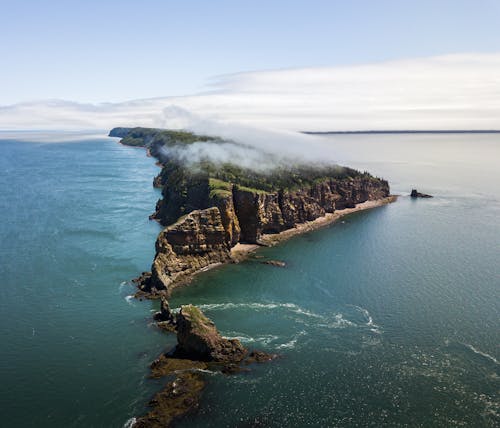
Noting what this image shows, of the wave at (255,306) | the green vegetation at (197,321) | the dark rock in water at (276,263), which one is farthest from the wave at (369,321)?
the green vegetation at (197,321)

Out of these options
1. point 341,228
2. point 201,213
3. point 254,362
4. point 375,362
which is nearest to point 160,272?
point 201,213

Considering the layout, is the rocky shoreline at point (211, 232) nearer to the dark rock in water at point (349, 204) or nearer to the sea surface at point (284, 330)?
the dark rock in water at point (349, 204)

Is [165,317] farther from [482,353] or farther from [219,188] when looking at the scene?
[482,353]

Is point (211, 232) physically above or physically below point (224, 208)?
below

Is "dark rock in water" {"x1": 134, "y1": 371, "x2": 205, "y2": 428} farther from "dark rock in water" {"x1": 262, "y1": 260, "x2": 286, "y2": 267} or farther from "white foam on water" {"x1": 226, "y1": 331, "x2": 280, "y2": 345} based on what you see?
"dark rock in water" {"x1": 262, "y1": 260, "x2": 286, "y2": 267}

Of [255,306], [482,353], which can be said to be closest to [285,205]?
[255,306]

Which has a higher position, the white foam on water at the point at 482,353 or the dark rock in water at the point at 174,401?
the white foam on water at the point at 482,353
